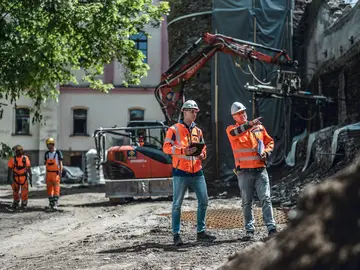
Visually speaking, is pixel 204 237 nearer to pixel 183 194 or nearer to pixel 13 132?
pixel 183 194

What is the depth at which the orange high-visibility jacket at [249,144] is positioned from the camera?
25.7ft

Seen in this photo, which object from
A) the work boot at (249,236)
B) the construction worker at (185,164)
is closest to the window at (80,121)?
the construction worker at (185,164)

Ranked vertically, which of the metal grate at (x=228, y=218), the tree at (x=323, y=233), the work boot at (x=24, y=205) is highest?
the tree at (x=323, y=233)

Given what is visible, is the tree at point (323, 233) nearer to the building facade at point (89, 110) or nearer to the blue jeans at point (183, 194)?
the blue jeans at point (183, 194)

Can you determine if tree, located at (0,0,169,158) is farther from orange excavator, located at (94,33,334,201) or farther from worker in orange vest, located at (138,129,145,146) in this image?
worker in orange vest, located at (138,129,145,146)

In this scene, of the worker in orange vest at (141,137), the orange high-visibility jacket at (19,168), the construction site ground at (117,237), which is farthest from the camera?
the worker in orange vest at (141,137)

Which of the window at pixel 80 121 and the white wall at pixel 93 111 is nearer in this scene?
the white wall at pixel 93 111

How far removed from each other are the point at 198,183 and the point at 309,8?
50.1ft

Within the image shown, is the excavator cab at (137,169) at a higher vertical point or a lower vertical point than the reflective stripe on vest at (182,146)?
lower

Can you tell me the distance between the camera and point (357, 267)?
1545 mm

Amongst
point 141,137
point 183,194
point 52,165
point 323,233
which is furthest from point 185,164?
point 141,137

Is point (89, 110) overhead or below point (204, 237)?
overhead

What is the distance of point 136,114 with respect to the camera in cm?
3406

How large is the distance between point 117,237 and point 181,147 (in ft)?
6.90
